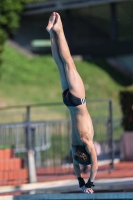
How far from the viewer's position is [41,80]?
31.5 metres

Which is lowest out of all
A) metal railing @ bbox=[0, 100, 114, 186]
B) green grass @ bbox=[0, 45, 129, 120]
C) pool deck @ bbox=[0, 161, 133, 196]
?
green grass @ bbox=[0, 45, 129, 120]

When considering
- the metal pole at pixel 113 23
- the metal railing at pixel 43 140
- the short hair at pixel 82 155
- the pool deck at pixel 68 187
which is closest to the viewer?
the short hair at pixel 82 155

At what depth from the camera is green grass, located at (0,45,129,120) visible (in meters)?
29.2

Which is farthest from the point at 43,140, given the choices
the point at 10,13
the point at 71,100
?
the point at 10,13

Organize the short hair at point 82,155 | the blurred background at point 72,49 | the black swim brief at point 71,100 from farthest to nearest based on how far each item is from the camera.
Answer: the blurred background at point 72,49, the short hair at point 82,155, the black swim brief at point 71,100

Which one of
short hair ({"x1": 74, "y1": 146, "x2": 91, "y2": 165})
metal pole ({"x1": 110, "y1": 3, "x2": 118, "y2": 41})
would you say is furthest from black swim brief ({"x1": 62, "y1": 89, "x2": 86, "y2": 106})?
metal pole ({"x1": 110, "y1": 3, "x2": 118, "y2": 41})

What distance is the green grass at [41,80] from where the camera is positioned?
1150 inches

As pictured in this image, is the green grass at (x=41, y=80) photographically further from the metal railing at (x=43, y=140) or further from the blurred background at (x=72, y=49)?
the metal railing at (x=43, y=140)

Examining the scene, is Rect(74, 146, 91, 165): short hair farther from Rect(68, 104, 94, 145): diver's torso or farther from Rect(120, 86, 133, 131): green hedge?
Rect(120, 86, 133, 131): green hedge

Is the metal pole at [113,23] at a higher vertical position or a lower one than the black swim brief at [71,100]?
lower

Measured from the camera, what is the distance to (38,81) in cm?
3136

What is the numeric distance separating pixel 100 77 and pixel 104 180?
21.4 m

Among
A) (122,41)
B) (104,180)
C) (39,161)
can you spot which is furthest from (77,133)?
(122,41)

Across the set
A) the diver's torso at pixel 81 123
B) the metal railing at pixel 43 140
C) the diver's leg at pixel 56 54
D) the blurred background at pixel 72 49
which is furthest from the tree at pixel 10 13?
the diver's torso at pixel 81 123
